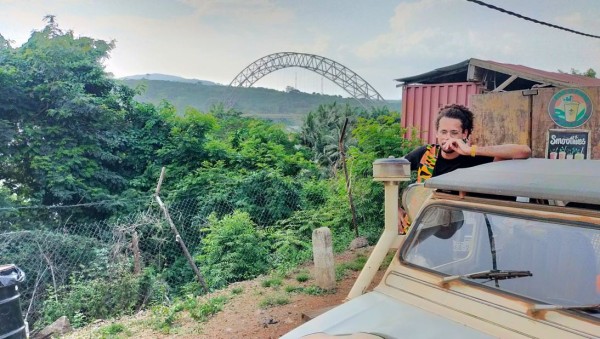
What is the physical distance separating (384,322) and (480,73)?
28.8ft

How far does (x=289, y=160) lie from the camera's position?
587 inches

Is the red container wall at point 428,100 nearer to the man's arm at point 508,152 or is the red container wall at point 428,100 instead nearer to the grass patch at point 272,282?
the grass patch at point 272,282

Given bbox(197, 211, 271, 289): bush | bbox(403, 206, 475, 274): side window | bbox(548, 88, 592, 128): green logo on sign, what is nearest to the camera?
bbox(403, 206, 475, 274): side window

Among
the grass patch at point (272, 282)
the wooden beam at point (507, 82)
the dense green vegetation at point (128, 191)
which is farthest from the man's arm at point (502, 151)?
the wooden beam at point (507, 82)

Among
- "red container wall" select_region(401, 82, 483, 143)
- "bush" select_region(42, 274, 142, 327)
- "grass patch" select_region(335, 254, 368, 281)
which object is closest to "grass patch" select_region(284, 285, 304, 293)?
"grass patch" select_region(335, 254, 368, 281)

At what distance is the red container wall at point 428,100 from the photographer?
30.1 ft

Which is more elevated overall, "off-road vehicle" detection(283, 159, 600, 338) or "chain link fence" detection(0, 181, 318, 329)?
"off-road vehicle" detection(283, 159, 600, 338)

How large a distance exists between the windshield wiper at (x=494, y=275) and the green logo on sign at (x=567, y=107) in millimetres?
2650

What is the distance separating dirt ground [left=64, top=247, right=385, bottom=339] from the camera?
4.00 m

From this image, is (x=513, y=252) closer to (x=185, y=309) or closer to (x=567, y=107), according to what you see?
(x=567, y=107)

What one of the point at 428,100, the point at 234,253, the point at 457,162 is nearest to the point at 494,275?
the point at 457,162

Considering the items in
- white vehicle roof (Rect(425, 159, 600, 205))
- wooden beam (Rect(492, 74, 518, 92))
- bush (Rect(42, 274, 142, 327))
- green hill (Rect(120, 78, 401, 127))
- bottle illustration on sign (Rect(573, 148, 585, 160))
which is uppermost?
green hill (Rect(120, 78, 401, 127))

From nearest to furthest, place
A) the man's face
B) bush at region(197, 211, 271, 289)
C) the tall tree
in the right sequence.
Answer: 1. the man's face
2. bush at region(197, 211, 271, 289)
3. the tall tree

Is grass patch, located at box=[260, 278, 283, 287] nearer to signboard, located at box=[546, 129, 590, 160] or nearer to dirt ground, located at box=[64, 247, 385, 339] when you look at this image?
dirt ground, located at box=[64, 247, 385, 339]
